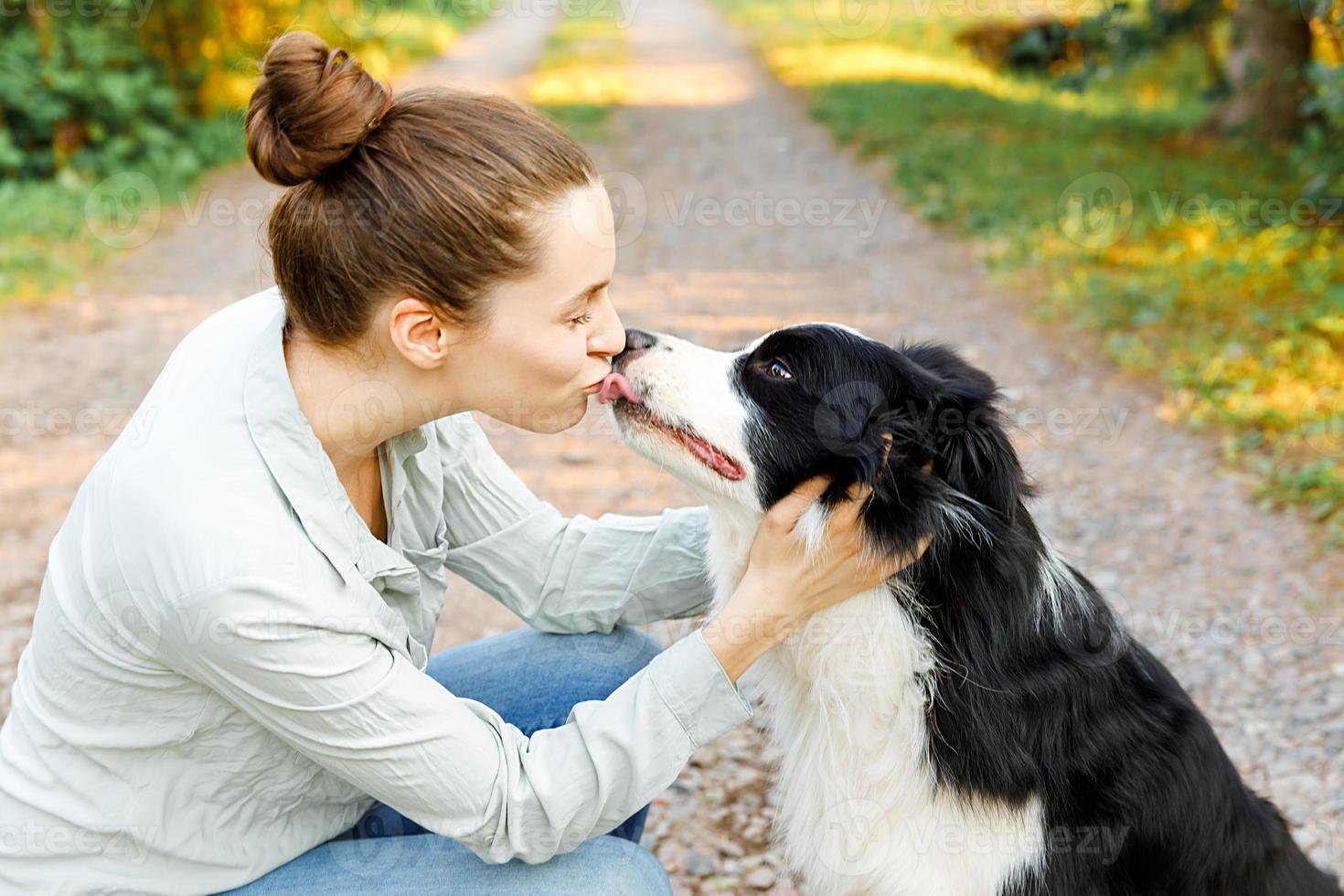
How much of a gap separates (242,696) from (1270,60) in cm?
888

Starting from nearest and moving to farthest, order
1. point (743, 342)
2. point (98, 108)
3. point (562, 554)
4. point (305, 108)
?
1. point (305, 108)
2. point (562, 554)
3. point (743, 342)
4. point (98, 108)

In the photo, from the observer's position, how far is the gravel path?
3250 mm

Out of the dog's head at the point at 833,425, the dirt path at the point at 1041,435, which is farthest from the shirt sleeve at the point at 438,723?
the dirt path at the point at 1041,435

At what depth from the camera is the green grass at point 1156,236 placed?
502 centimetres

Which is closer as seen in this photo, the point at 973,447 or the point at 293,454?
the point at 293,454

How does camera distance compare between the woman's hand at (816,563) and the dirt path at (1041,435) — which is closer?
the woman's hand at (816,563)

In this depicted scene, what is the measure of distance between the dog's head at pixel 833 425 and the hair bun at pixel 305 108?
2.06 ft

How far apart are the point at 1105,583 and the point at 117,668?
3.42 metres

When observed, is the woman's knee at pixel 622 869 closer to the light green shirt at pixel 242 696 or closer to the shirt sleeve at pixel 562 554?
the light green shirt at pixel 242 696

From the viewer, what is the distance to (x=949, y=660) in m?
2.00

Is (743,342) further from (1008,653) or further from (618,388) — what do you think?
(1008,653)

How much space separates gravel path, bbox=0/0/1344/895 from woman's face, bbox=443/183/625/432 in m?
0.49

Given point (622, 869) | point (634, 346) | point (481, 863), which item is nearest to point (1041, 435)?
point (634, 346)

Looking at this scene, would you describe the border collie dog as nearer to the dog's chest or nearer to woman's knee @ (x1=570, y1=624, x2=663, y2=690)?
the dog's chest
